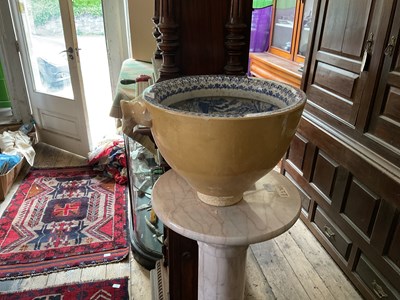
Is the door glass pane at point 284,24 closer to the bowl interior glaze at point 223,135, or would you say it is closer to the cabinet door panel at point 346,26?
the cabinet door panel at point 346,26

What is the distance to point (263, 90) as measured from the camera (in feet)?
2.46

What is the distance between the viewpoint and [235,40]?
0.88 m

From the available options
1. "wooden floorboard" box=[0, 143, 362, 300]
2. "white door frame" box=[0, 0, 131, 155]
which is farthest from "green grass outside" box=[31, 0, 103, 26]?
"wooden floorboard" box=[0, 143, 362, 300]

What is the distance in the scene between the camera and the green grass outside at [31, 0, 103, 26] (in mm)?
2562

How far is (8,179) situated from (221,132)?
238cm

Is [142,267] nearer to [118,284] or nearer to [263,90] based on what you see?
[118,284]

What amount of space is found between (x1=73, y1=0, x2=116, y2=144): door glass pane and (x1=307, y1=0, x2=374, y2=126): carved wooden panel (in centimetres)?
186

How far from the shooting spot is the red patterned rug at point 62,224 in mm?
1825

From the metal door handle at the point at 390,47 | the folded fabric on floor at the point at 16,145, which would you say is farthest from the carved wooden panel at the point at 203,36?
the folded fabric on floor at the point at 16,145

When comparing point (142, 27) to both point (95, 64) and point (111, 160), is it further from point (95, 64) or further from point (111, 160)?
point (95, 64)

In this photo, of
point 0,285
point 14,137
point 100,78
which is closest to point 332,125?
point 0,285

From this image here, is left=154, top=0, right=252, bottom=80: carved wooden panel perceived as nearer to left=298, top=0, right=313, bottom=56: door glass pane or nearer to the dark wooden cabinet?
the dark wooden cabinet

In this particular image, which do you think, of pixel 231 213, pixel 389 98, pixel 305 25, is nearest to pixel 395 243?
pixel 389 98

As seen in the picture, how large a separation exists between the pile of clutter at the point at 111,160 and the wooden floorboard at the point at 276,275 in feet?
3.10
